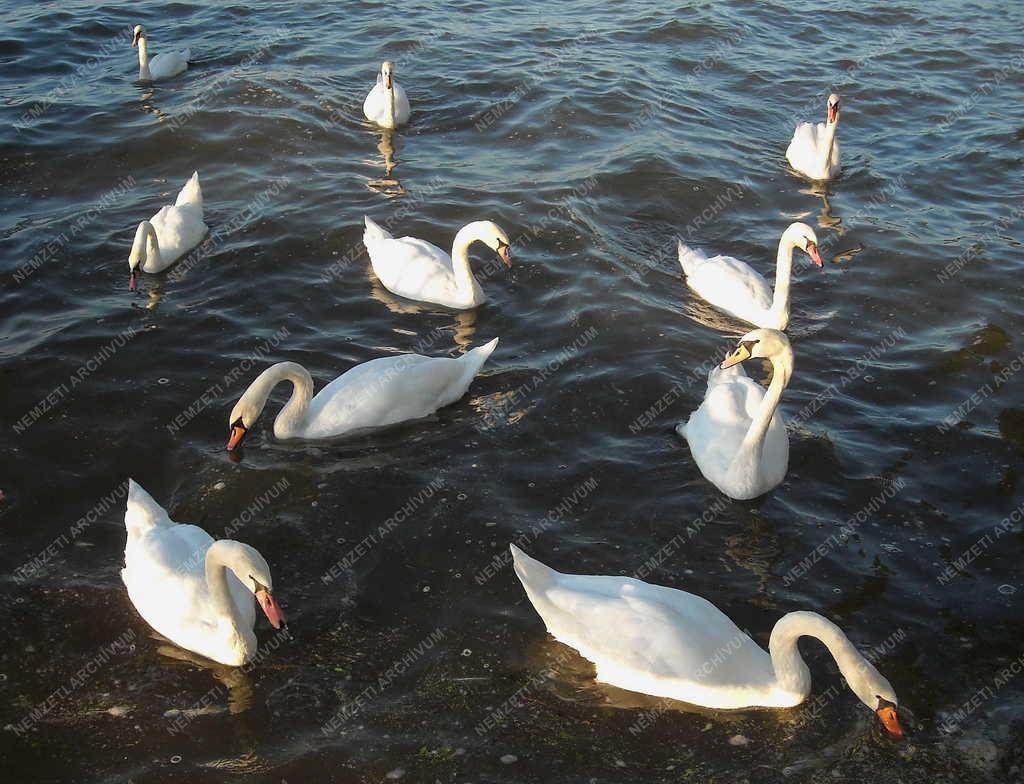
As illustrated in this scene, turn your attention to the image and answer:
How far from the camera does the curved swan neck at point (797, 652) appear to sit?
243 inches

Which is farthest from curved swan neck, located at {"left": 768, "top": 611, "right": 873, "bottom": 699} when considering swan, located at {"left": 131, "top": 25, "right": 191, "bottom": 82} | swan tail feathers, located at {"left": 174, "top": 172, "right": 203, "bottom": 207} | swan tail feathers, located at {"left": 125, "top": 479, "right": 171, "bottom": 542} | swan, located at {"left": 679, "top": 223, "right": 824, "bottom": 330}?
swan, located at {"left": 131, "top": 25, "right": 191, "bottom": 82}

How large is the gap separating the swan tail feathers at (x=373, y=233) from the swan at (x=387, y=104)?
342 centimetres

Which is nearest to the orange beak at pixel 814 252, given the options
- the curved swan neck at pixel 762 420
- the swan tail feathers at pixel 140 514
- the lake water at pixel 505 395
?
the lake water at pixel 505 395

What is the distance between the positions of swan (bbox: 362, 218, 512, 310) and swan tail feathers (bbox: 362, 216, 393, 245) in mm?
245

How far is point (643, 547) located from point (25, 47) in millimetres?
14810

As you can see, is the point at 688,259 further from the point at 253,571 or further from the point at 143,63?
the point at 143,63

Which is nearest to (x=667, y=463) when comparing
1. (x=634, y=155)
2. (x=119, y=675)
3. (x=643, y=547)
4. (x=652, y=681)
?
(x=643, y=547)

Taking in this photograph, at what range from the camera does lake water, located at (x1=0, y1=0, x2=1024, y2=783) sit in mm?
6492

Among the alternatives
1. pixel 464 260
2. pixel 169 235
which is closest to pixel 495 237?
pixel 464 260

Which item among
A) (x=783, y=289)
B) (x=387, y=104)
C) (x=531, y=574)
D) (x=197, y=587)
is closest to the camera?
(x=531, y=574)

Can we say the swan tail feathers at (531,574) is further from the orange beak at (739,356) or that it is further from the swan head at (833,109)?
the swan head at (833,109)

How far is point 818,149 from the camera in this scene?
14148 mm

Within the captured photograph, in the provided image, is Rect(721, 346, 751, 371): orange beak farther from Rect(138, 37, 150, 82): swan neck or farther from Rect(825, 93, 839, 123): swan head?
Rect(138, 37, 150, 82): swan neck

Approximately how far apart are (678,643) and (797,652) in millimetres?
703
